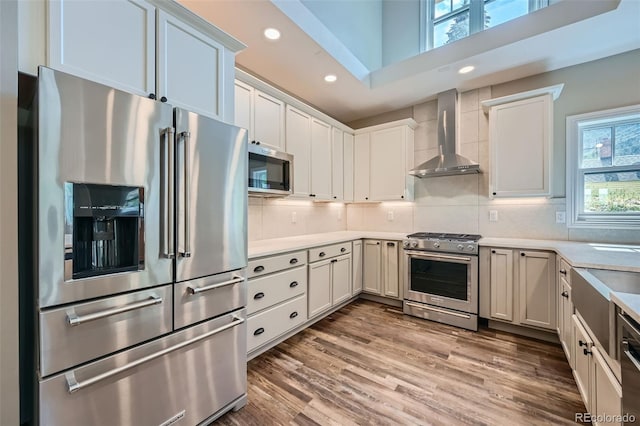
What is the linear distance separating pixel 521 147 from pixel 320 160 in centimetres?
226

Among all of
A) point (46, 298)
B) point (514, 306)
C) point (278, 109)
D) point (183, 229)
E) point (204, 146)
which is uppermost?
point (278, 109)

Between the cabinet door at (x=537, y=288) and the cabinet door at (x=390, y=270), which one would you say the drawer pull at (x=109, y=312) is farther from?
the cabinet door at (x=537, y=288)

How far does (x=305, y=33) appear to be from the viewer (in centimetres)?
231

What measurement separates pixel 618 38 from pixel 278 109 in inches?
127

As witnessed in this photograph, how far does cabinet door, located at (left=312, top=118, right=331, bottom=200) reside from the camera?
3.27 m

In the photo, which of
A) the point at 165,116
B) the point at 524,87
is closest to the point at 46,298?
the point at 165,116

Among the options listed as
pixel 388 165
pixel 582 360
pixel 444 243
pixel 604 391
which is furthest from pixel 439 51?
pixel 604 391

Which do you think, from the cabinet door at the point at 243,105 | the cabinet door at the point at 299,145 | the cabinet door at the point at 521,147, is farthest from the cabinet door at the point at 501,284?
the cabinet door at the point at 243,105

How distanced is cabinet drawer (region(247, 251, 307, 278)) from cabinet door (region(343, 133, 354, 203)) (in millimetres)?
1562

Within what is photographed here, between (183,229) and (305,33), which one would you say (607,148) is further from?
(183,229)

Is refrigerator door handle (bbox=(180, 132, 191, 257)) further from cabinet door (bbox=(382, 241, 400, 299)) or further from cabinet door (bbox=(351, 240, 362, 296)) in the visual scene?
cabinet door (bbox=(382, 241, 400, 299))

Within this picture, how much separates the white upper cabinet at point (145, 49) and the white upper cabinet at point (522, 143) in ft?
9.32

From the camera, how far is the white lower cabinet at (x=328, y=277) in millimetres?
2764

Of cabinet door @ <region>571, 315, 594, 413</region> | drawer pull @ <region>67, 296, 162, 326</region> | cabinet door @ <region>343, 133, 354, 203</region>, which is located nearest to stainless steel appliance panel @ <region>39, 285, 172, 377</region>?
drawer pull @ <region>67, 296, 162, 326</region>
